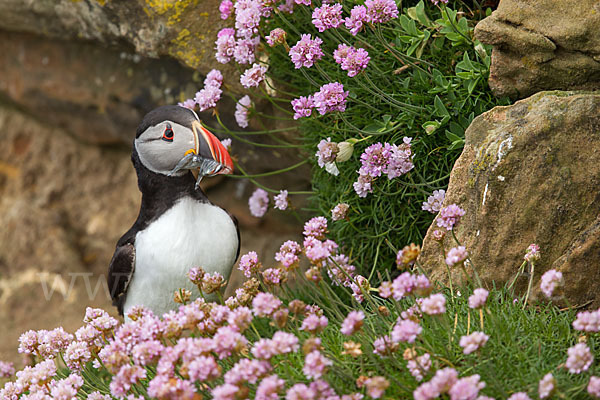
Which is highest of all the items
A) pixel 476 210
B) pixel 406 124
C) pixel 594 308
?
pixel 406 124

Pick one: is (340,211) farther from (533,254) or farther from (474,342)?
(474,342)

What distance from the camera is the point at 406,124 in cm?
346

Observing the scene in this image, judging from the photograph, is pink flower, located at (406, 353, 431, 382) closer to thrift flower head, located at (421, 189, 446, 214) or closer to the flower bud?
thrift flower head, located at (421, 189, 446, 214)

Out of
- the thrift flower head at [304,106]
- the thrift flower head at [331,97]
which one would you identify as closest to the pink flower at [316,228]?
the thrift flower head at [331,97]

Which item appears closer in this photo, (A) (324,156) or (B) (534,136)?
(B) (534,136)

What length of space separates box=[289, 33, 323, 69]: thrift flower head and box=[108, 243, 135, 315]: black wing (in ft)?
4.03

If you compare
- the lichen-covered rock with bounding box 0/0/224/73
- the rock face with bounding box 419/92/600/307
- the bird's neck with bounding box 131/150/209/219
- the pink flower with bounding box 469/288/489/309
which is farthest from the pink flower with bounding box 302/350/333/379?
the lichen-covered rock with bounding box 0/0/224/73

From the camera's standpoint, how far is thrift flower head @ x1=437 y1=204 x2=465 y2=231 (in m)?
2.63

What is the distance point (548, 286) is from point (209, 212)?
1.76 metres

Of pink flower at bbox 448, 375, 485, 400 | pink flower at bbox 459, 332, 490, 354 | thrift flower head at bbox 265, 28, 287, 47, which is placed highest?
thrift flower head at bbox 265, 28, 287, 47

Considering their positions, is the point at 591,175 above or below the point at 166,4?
below

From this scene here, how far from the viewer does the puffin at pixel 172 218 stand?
3.21 meters

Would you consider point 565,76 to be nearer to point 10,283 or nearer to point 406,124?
point 406,124

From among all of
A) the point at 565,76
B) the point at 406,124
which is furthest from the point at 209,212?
the point at 565,76
